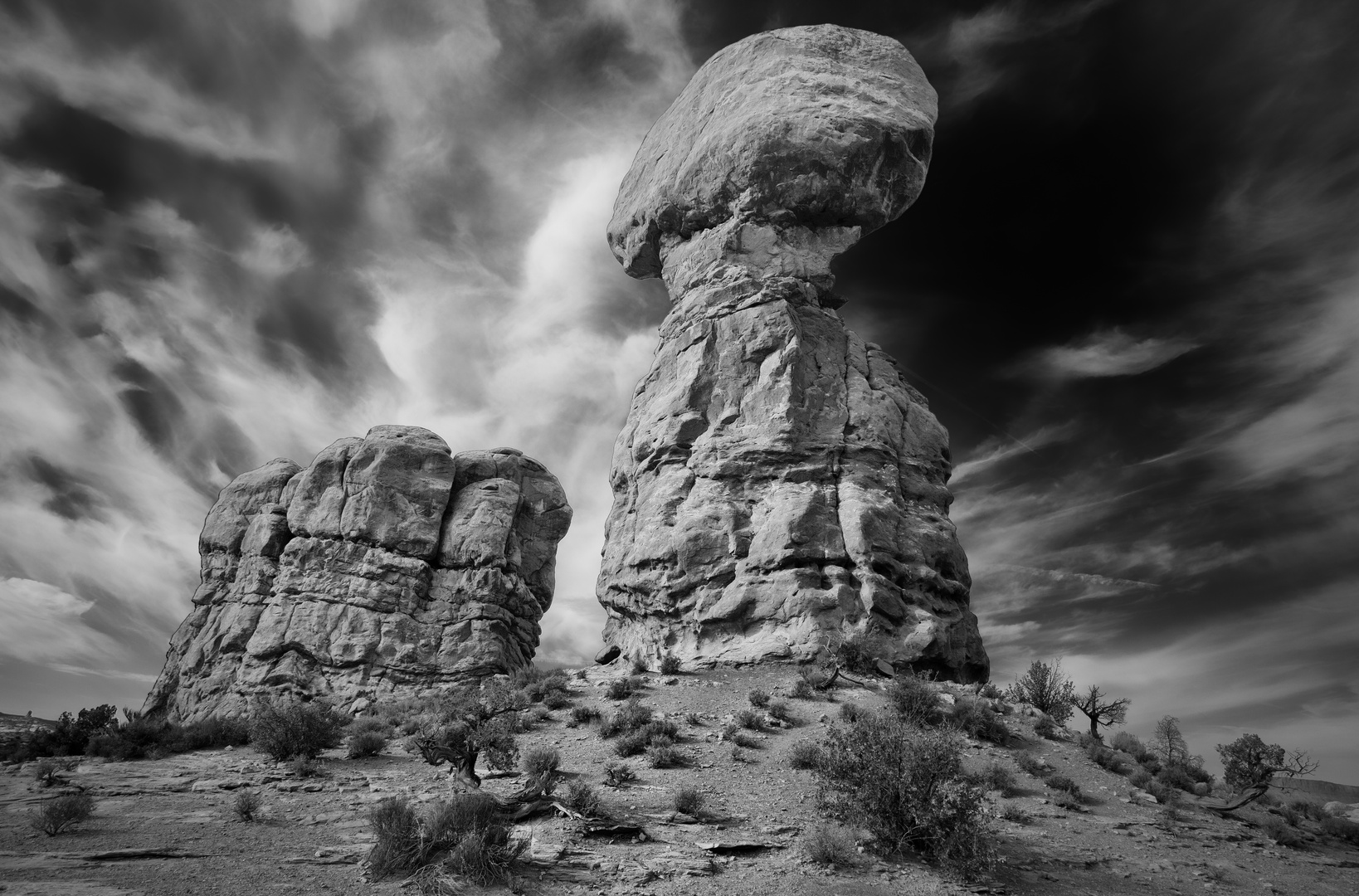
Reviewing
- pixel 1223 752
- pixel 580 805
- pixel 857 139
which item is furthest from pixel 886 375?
pixel 580 805

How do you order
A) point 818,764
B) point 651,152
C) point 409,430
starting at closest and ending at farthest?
1. point 818,764
2. point 651,152
3. point 409,430

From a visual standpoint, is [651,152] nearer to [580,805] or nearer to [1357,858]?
[580,805]

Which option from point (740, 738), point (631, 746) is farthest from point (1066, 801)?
point (631, 746)

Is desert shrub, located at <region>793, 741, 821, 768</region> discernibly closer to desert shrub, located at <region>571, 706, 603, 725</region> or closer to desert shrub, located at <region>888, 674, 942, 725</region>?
desert shrub, located at <region>888, 674, 942, 725</region>

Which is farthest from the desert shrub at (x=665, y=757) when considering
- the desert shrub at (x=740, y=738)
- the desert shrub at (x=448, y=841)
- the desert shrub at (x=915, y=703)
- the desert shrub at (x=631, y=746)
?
the desert shrub at (x=915, y=703)

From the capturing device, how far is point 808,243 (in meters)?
28.8

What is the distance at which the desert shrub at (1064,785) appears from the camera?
1422 cm

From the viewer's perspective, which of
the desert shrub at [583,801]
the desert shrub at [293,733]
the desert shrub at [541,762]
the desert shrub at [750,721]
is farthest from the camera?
→ the desert shrub at [750,721]

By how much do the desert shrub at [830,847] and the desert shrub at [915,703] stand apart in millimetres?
6191

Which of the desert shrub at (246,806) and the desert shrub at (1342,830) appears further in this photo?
the desert shrub at (1342,830)

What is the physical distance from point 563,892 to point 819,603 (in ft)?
44.8

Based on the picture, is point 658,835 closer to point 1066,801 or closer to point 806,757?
point 806,757

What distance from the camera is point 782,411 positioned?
982 inches

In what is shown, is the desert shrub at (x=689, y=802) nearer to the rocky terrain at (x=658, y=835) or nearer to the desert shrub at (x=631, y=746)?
the rocky terrain at (x=658, y=835)
